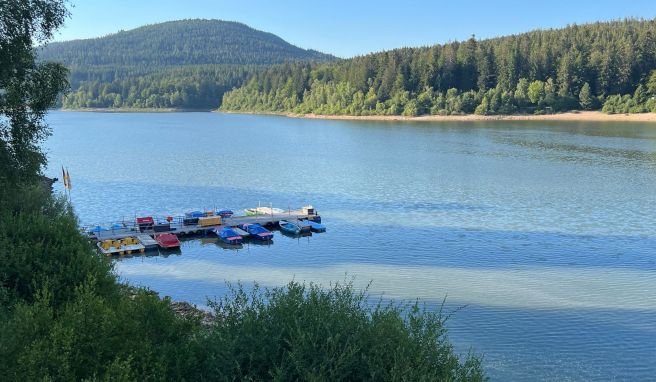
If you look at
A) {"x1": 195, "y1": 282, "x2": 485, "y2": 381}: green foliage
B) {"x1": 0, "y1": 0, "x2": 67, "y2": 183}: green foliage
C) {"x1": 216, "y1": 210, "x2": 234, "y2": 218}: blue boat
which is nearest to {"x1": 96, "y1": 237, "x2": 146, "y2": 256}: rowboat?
{"x1": 216, "y1": 210, "x2": 234, "y2": 218}: blue boat

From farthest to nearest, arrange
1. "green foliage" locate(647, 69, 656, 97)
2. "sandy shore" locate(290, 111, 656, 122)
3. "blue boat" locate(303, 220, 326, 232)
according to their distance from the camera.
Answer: "green foliage" locate(647, 69, 656, 97)
"sandy shore" locate(290, 111, 656, 122)
"blue boat" locate(303, 220, 326, 232)

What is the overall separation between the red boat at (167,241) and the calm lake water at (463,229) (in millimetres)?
1078

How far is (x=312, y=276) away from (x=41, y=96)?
18.6 m

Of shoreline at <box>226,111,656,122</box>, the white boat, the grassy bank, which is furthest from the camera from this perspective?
shoreline at <box>226,111,656,122</box>

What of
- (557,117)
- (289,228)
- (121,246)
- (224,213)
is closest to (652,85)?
(557,117)

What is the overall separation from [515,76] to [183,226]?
140435 mm

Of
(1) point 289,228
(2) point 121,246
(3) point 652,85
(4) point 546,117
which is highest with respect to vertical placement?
(3) point 652,85

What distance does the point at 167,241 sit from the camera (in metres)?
45.0

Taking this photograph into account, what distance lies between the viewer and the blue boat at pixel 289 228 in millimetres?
48406

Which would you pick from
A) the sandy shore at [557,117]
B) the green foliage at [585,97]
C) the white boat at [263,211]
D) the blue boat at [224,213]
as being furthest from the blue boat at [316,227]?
the green foliage at [585,97]

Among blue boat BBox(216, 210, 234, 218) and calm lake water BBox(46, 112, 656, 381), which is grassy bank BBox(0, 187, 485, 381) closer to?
calm lake water BBox(46, 112, 656, 381)

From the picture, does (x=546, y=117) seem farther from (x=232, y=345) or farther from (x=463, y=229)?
(x=232, y=345)

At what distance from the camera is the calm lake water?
28.0 metres

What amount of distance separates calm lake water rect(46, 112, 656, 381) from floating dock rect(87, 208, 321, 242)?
2.20m
